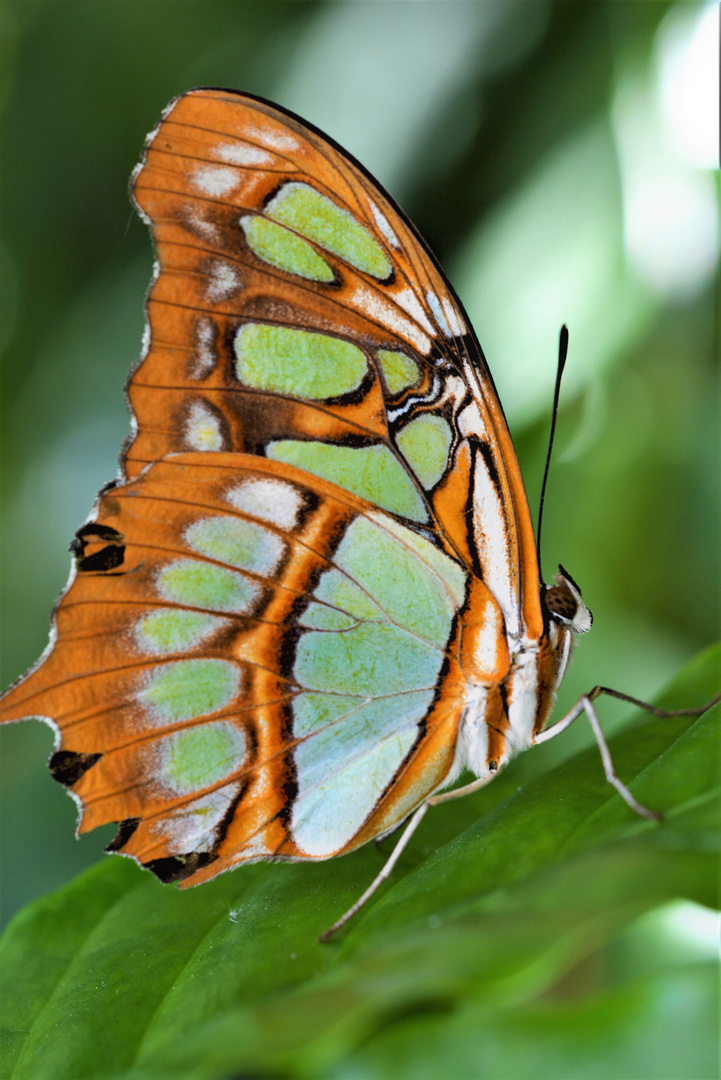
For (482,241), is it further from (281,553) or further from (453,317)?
(281,553)

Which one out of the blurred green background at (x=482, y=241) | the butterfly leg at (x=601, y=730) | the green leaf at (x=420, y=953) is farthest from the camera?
the blurred green background at (x=482, y=241)

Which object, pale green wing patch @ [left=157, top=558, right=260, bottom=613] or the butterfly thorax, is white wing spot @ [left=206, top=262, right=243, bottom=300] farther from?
the butterfly thorax

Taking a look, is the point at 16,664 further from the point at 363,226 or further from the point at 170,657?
the point at 363,226

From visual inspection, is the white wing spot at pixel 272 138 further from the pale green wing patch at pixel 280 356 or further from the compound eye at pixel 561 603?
the compound eye at pixel 561 603

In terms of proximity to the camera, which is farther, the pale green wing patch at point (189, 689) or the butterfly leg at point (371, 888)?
the pale green wing patch at point (189, 689)

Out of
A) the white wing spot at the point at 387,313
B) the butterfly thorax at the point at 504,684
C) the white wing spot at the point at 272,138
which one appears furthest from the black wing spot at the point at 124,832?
the white wing spot at the point at 272,138

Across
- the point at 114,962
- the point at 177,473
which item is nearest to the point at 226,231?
the point at 177,473

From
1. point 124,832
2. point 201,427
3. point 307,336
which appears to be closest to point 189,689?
point 124,832
